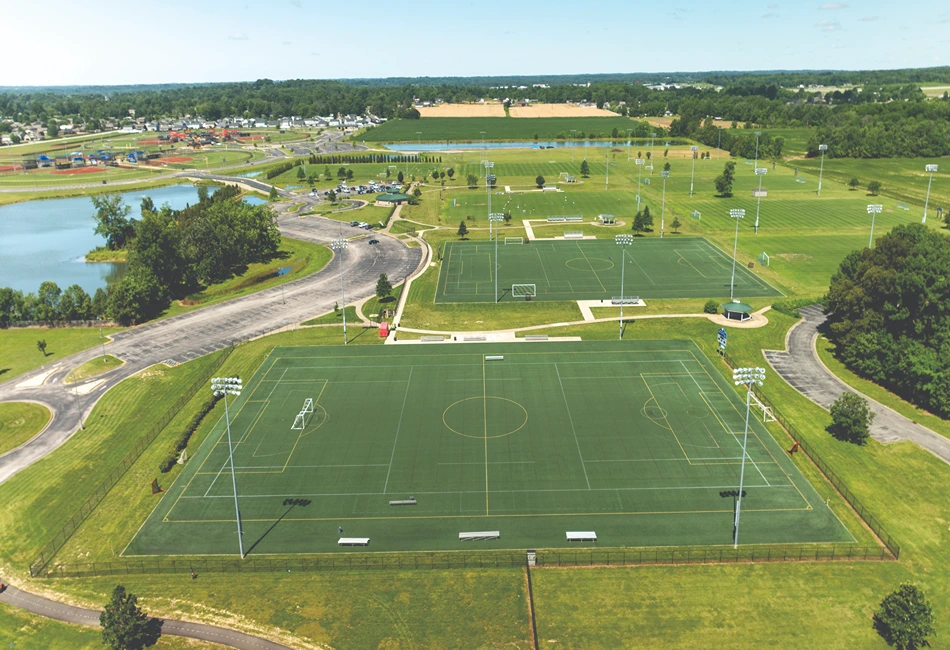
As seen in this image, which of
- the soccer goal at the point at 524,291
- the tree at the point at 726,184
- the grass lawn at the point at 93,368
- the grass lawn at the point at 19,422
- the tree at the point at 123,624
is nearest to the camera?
the tree at the point at 123,624

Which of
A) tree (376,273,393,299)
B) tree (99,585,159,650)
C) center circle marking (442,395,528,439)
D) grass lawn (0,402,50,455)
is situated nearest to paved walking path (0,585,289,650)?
tree (99,585,159,650)

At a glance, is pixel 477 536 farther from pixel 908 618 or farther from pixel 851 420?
pixel 851 420

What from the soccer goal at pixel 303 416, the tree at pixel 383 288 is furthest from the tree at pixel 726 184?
the soccer goal at pixel 303 416

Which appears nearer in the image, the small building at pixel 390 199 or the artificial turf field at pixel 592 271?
the artificial turf field at pixel 592 271

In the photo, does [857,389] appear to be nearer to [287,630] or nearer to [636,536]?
[636,536]

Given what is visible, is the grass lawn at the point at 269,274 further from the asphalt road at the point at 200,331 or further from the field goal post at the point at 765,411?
the field goal post at the point at 765,411

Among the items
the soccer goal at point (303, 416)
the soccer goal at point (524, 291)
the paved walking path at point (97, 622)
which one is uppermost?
the soccer goal at point (524, 291)

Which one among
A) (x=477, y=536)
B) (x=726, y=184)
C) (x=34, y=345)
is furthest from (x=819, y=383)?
(x=726, y=184)
